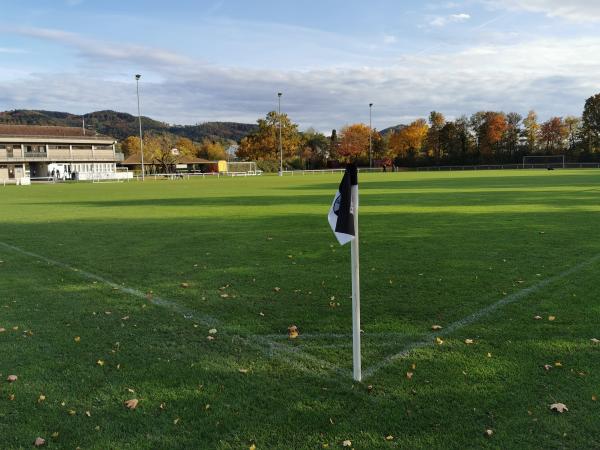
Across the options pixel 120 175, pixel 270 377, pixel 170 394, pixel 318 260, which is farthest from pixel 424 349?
pixel 120 175

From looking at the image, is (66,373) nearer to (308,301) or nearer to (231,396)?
(231,396)

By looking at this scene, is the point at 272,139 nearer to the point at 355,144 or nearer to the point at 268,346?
the point at 355,144

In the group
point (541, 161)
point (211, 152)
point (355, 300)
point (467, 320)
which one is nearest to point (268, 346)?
point (355, 300)

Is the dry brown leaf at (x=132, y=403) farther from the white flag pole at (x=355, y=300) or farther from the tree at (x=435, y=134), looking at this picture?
the tree at (x=435, y=134)

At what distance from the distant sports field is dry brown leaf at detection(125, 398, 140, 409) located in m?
0.03

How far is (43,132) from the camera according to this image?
8750 cm

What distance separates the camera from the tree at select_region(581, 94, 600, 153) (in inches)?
3679

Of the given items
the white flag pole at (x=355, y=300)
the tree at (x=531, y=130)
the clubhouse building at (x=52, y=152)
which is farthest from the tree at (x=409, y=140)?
the white flag pole at (x=355, y=300)

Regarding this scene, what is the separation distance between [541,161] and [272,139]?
174 ft

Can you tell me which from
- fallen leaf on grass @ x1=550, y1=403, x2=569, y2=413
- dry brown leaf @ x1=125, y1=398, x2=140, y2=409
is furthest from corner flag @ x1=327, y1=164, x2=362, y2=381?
dry brown leaf @ x1=125, y1=398, x2=140, y2=409

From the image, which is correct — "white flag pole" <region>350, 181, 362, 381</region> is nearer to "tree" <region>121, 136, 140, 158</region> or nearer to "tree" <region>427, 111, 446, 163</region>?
"tree" <region>427, 111, 446, 163</region>

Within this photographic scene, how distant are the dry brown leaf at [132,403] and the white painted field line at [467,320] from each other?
1.91 meters

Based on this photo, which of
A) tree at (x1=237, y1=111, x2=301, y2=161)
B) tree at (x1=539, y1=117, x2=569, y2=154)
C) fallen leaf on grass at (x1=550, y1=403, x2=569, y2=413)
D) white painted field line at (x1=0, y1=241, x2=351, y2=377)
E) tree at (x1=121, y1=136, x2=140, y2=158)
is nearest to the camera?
fallen leaf on grass at (x1=550, y1=403, x2=569, y2=413)

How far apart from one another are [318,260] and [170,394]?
555cm
